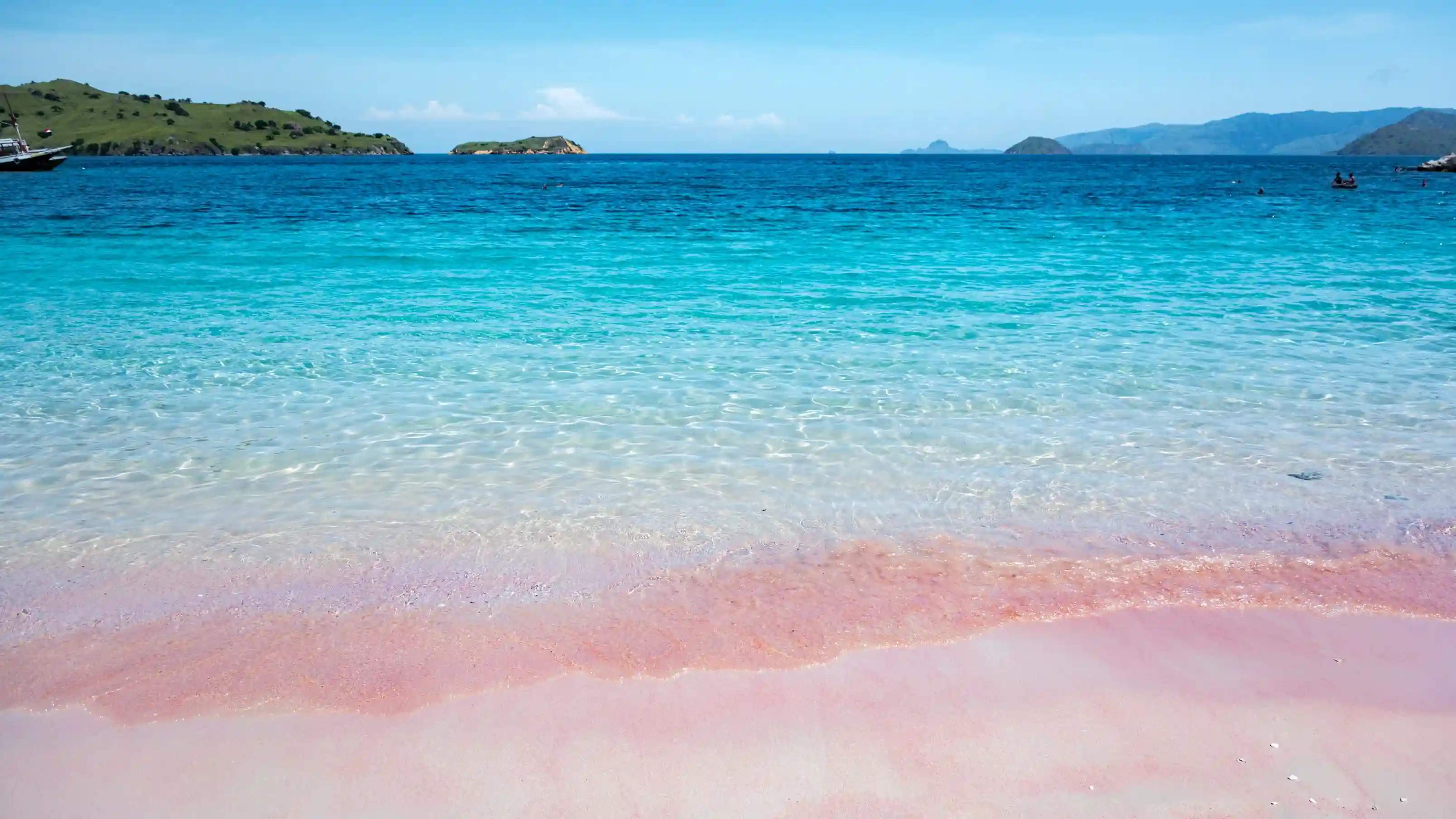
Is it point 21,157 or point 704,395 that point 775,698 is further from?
point 21,157

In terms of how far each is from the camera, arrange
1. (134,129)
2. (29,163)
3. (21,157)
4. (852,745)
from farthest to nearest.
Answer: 1. (134,129)
2. (29,163)
3. (21,157)
4. (852,745)

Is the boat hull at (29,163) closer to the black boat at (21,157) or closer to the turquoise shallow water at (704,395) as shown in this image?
the black boat at (21,157)

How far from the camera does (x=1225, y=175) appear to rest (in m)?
87.1

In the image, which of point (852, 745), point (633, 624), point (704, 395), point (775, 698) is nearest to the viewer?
point (852, 745)

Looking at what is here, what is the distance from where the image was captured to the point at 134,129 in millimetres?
164250

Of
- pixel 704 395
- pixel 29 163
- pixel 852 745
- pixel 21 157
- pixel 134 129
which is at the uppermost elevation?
pixel 134 129

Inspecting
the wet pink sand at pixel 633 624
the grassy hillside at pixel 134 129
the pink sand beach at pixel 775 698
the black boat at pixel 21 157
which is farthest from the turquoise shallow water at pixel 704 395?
the grassy hillside at pixel 134 129

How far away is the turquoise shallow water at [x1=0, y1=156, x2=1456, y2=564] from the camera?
22.4 feet

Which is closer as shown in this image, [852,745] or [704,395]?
[852,745]

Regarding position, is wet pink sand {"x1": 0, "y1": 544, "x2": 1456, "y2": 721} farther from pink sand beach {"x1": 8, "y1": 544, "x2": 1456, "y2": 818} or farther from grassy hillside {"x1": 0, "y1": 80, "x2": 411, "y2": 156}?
grassy hillside {"x1": 0, "y1": 80, "x2": 411, "y2": 156}

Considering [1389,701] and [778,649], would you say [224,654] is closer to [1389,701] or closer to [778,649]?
[778,649]

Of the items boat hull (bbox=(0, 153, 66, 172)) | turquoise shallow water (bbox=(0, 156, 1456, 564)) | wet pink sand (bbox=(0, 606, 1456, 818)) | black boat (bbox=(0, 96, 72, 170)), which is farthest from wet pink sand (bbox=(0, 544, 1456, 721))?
black boat (bbox=(0, 96, 72, 170))

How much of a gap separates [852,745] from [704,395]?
6082 mm

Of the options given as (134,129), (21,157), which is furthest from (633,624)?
(134,129)
